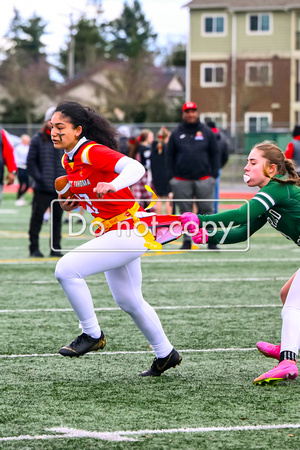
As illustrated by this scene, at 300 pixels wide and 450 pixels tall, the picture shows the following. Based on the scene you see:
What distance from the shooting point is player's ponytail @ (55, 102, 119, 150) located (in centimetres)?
562

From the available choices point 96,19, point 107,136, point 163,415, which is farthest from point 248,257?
point 96,19

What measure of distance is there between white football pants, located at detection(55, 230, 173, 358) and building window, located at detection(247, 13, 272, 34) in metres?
50.5

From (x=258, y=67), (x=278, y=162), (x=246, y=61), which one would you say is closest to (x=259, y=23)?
(x=246, y=61)

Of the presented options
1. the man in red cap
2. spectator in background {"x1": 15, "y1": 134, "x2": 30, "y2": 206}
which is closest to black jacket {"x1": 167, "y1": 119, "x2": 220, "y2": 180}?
the man in red cap

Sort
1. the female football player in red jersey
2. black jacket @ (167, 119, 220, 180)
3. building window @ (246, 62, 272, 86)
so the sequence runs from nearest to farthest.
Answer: the female football player in red jersey, black jacket @ (167, 119, 220, 180), building window @ (246, 62, 272, 86)

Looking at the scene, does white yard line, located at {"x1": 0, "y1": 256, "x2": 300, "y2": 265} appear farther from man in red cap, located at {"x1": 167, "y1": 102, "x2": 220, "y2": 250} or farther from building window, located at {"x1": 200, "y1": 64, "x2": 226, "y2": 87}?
building window, located at {"x1": 200, "y1": 64, "x2": 226, "y2": 87}

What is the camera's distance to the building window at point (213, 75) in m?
54.2

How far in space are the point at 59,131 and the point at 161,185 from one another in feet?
42.8

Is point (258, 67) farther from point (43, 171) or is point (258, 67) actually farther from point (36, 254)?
point (43, 171)

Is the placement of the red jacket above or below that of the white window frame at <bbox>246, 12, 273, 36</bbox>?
below

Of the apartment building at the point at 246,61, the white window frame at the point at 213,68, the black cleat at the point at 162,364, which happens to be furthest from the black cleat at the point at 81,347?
the white window frame at the point at 213,68

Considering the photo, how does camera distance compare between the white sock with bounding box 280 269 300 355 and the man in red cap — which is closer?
the white sock with bounding box 280 269 300 355

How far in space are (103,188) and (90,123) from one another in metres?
0.87

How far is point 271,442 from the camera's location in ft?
14.0
